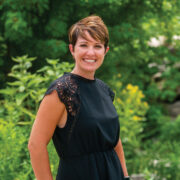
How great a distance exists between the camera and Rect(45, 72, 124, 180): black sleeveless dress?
185cm

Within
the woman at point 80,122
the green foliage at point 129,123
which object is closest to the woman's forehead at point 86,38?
the woman at point 80,122

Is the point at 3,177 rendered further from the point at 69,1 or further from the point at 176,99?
the point at 176,99

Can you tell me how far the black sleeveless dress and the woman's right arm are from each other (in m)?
0.05

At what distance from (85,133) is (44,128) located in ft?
0.76

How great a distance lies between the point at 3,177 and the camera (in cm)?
316

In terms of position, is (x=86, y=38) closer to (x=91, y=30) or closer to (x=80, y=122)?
(x=91, y=30)

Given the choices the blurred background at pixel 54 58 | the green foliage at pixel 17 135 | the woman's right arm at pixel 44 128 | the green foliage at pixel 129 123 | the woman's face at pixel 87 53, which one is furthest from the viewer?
the green foliage at pixel 129 123

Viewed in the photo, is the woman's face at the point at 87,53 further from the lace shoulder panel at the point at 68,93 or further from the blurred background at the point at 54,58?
the blurred background at the point at 54,58

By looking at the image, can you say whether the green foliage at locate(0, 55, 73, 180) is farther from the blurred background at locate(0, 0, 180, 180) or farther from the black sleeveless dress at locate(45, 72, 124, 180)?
the black sleeveless dress at locate(45, 72, 124, 180)

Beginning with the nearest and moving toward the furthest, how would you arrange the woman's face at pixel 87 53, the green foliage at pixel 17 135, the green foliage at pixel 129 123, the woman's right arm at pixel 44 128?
the woman's right arm at pixel 44 128
the woman's face at pixel 87 53
the green foliage at pixel 17 135
the green foliage at pixel 129 123

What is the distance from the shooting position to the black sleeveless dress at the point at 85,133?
6.06ft

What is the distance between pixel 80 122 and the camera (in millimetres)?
1841

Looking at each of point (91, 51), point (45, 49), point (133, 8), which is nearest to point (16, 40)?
point (45, 49)

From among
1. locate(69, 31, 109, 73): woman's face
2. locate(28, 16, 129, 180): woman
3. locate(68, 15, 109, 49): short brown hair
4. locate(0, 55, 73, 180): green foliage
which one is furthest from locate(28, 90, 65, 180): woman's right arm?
locate(0, 55, 73, 180): green foliage
